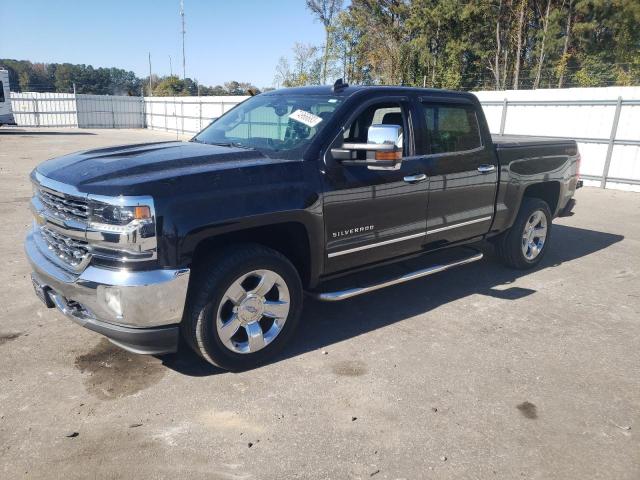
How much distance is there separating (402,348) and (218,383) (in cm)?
145

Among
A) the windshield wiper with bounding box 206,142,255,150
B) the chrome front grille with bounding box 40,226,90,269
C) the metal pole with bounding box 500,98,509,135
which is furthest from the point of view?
the metal pole with bounding box 500,98,509,135

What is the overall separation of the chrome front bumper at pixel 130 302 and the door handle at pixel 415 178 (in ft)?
6.81

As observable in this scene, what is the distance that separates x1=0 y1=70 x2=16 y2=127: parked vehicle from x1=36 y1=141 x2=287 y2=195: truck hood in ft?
87.3

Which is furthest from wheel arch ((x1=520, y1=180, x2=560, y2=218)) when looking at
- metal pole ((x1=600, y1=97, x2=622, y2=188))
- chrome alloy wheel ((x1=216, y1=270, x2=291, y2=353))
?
metal pole ((x1=600, y1=97, x2=622, y2=188))

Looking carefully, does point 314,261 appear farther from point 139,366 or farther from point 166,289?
point 139,366

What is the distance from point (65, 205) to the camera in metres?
3.20

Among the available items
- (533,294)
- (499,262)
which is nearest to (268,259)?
(533,294)

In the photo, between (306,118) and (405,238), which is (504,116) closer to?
(405,238)

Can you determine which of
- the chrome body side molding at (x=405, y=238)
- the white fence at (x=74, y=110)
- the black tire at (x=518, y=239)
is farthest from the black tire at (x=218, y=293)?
the white fence at (x=74, y=110)

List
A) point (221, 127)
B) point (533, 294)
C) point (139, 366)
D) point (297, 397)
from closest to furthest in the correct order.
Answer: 1. point (297, 397)
2. point (139, 366)
3. point (221, 127)
4. point (533, 294)

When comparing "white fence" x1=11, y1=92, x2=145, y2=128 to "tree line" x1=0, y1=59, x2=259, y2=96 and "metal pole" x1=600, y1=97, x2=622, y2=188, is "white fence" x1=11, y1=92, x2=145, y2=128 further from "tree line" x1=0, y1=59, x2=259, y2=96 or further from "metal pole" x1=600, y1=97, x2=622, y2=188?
"metal pole" x1=600, y1=97, x2=622, y2=188

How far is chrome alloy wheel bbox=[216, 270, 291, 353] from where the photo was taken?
3379 mm

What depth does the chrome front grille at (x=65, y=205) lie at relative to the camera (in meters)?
3.06

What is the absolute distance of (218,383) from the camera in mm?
3395
